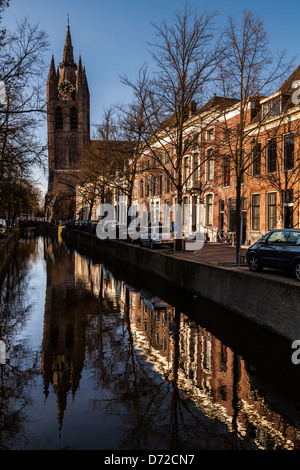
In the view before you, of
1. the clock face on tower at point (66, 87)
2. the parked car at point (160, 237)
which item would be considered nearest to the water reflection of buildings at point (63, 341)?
the parked car at point (160, 237)

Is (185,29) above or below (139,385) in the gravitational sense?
above

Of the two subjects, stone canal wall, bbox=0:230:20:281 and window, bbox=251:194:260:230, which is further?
window, bbox=251:194:260:230

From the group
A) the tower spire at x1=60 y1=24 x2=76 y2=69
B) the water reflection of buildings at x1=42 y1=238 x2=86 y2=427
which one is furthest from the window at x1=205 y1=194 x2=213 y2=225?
the tower spire at x1=60 y1=24 x2=76 y2=69

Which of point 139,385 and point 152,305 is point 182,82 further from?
point 139,385

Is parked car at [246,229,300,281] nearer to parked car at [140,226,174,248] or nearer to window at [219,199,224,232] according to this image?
parked car at [140,226,174,248]

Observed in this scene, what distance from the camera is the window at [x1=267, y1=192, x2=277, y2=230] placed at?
25.4 m

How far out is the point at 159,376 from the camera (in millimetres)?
8094

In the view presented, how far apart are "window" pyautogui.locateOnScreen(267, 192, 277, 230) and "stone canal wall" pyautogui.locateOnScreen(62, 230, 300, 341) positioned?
8.36 metres

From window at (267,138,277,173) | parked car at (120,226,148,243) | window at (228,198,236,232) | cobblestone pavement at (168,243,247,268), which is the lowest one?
cobblestone pavement at (168,243,247,268)

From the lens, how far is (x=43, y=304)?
15.4m

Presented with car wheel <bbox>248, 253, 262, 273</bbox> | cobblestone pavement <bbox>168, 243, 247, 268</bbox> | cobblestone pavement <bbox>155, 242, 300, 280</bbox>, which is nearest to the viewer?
cobblestone pavement <bbox>155, 242, 300, 280</bbox>

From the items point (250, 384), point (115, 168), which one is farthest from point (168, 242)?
point (250, 384)

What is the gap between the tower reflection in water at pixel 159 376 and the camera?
230 inches

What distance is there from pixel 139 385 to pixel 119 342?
293cm
